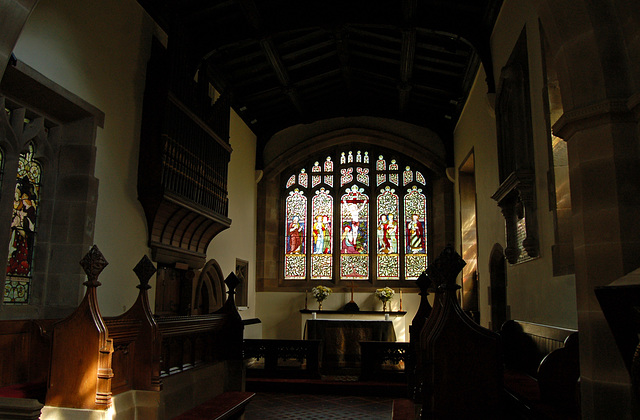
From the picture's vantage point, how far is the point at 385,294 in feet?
33.9

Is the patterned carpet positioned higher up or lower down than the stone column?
lower down

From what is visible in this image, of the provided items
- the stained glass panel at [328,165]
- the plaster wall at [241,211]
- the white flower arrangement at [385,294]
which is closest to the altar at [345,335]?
the white flower arrangement at [385,294]

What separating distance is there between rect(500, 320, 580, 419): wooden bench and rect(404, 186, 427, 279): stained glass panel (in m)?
6.28

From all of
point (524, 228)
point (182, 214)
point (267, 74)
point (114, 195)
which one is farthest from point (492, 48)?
point (114, 195)

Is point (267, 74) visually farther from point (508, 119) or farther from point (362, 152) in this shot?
point (508, 119)

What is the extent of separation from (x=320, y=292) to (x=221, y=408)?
20.1ft

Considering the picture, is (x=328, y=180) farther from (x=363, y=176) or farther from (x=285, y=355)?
(x=285, y=355)

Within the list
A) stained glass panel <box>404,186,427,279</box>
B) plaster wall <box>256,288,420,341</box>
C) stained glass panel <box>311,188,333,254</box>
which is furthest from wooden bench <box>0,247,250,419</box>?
stained glass panel <box>404,186,427,279</box>

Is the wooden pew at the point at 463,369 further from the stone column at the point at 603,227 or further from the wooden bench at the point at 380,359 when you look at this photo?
the wooden bench at the point at 380,359

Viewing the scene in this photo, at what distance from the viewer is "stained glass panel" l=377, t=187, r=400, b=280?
1102cm

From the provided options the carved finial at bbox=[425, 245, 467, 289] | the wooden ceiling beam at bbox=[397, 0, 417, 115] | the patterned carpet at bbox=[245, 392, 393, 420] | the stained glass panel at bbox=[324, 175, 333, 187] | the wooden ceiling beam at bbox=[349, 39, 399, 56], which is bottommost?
the patterned carpet at bbox=[245, 392, 393, 420]

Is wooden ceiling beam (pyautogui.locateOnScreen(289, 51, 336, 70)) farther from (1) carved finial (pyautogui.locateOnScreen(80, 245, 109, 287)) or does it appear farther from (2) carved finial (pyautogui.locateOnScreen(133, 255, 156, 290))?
(1) carved finial (pyautogui.locateOnScreen(80, 245, 109, 287))

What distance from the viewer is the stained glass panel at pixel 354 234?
11102 millimetres

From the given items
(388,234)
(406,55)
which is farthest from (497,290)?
(388,234)
